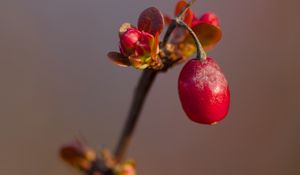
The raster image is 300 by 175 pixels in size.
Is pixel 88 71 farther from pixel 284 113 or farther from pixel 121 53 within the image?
pixel 121 53

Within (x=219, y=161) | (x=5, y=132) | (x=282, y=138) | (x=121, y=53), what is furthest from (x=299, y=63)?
(x=121, y=53)

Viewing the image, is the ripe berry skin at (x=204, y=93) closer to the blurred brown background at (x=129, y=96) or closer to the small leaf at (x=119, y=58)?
the small leaf at (x=119, y=58)

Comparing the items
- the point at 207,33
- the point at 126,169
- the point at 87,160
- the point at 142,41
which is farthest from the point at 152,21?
the point at 87,160

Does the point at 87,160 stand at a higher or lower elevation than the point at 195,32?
lower

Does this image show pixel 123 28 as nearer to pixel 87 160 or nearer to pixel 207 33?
pixel 207 33

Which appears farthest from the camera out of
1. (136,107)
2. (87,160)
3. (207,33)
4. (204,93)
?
(87,160)

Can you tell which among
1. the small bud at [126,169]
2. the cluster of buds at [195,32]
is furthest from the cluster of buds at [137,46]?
the small bud at [126,169]
